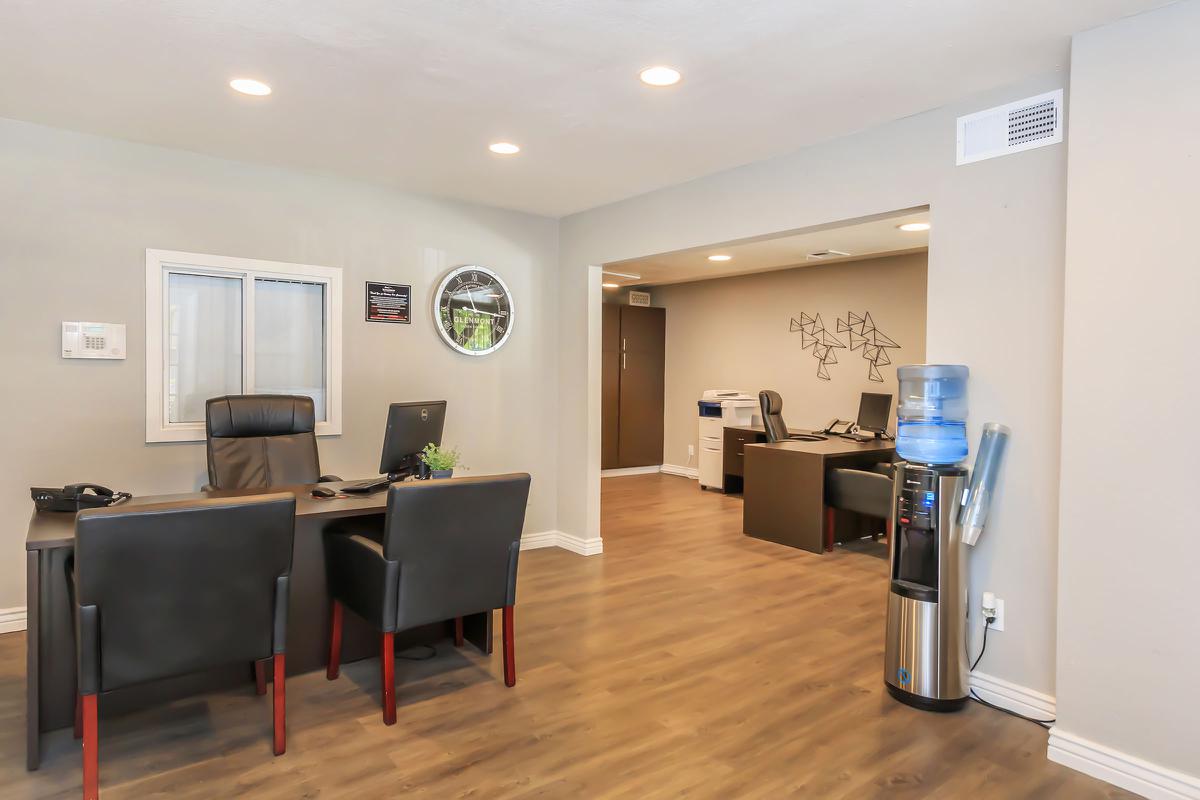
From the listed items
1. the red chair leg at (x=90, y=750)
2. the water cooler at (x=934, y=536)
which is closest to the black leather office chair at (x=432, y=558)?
the red chair leg at (x=90, y=750)

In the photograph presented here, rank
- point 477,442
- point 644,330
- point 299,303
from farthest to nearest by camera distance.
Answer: point 644,330 → point 477,442 → point 299,303

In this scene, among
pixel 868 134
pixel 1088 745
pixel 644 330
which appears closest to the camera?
pixel 1088 745

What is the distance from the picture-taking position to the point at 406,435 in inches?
135

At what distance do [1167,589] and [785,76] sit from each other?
226cm

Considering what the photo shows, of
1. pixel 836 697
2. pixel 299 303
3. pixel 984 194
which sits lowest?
pixel 836 697

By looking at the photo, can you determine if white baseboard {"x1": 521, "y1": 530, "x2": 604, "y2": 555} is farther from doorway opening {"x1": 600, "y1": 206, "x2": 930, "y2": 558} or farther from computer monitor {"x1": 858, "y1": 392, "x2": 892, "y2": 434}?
computer monitor {"x1": 858, "y1": 392, "x2": 892, "y2": 434}

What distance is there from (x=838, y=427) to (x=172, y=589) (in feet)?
20.9

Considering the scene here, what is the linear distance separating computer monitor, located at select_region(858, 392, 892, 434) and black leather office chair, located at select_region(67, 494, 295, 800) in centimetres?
569

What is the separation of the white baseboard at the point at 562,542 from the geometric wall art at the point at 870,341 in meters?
3.48

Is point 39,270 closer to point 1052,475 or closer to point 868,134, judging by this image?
point 868,134

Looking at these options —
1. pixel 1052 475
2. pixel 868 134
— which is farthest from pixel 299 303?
pixel 1052 475

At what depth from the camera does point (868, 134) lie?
11.2 ft

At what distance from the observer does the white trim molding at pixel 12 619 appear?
355cm

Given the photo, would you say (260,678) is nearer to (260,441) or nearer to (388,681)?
(388,681)
